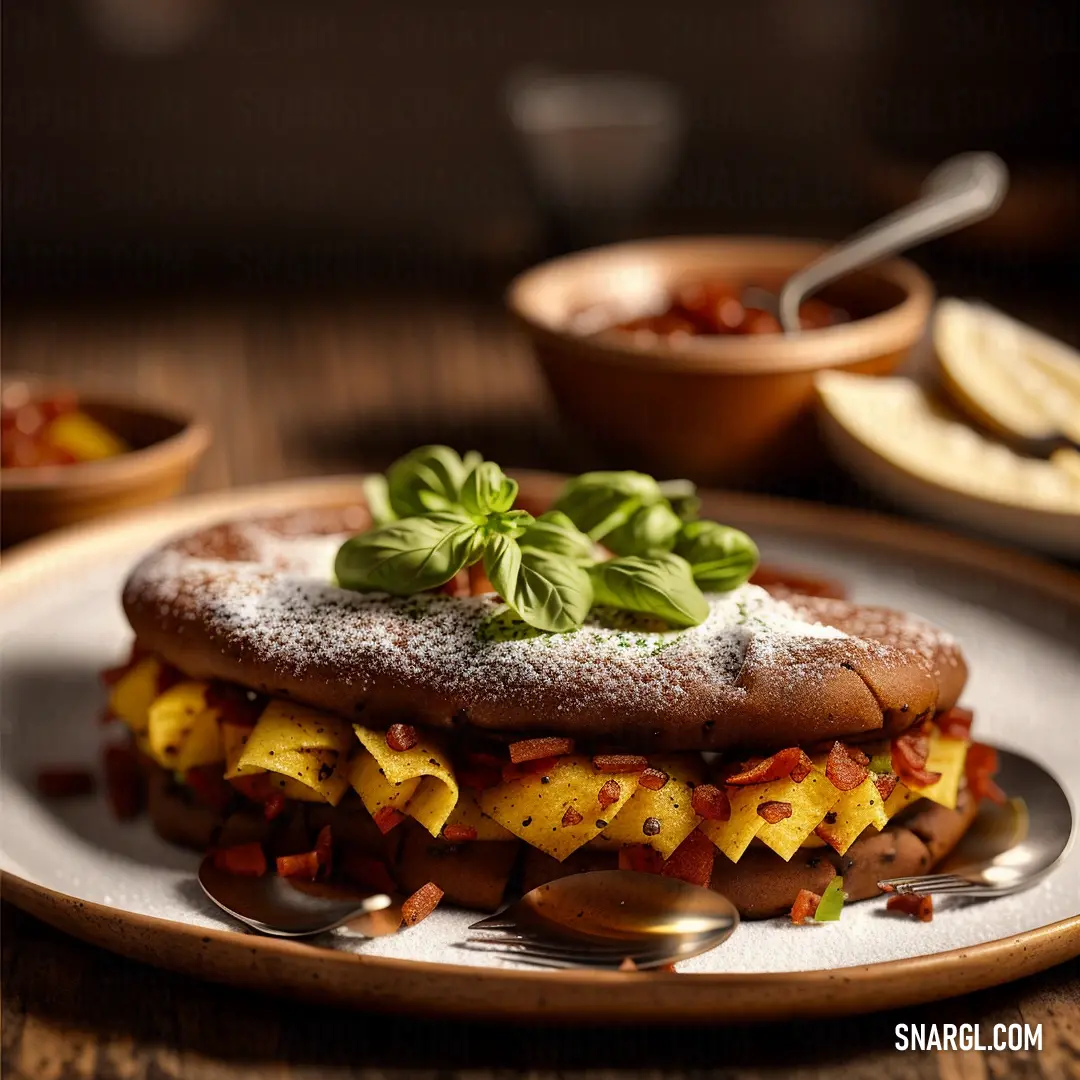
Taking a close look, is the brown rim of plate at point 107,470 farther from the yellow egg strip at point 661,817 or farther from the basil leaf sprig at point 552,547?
the yellow egg strip at point 661,817

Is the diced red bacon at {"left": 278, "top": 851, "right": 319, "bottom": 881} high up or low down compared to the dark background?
down

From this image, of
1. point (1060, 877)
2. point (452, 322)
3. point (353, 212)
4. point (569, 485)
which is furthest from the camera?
point (353, 212)

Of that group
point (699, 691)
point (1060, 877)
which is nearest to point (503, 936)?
point (699, 691)

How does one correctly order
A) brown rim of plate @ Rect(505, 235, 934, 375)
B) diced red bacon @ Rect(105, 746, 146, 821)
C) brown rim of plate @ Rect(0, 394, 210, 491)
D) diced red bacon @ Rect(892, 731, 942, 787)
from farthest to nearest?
brown rim of plate @ Rect(505, 235, 934, 375)
brown rim of plate @ Rect(0, 394, 210, 491)
diced red bacon @ Rect(105, 746, 146, 821)
diced red bacon @ Rect(892, 731, 942, 787)

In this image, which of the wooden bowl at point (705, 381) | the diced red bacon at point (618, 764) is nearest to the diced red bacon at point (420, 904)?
the diced red bacon at point (618, 764)

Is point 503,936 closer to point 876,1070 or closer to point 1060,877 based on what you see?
point 876,1070

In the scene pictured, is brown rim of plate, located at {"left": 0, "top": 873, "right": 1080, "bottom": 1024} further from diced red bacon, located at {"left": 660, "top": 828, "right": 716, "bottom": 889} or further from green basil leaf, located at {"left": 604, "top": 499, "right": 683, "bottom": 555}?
green basil leaf, located at {"left": 604, "top": 499, "right": 683, "bottom": 555}

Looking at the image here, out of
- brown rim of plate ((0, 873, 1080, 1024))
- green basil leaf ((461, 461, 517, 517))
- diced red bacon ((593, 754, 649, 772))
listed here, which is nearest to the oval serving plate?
brown rim of plate ((0, 873, 1080, 1024))
